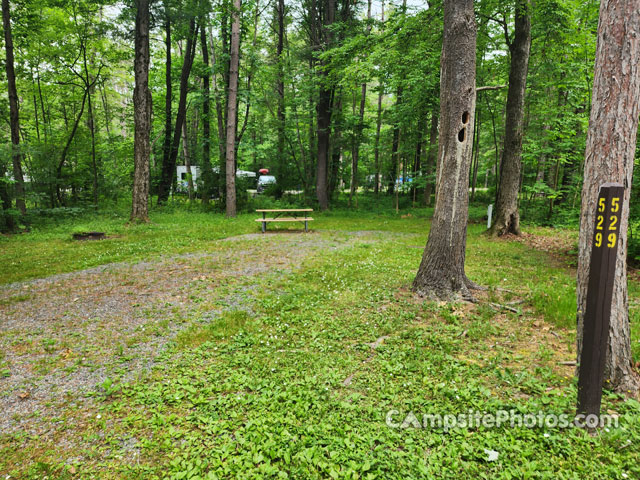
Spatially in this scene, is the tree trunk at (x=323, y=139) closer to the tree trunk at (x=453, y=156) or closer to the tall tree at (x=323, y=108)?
the tall tree at (x=323, y=108)

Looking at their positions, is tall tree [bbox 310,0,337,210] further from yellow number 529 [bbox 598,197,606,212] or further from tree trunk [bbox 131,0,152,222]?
yellow number 529 [bbox 598,197,606,212]

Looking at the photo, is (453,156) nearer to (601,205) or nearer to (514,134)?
(601,205)

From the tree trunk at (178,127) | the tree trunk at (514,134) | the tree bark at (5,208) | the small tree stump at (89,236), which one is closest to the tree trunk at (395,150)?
the tree trunk at (514,134)

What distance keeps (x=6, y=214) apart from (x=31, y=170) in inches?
156

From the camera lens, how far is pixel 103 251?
8.69 m

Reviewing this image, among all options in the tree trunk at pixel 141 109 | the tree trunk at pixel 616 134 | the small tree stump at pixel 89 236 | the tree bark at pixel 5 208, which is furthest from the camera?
the tree trunk at pixel 141 109

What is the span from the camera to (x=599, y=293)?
2354 mm

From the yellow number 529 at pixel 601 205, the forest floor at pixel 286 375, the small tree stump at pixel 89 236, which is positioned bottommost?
the forest floor at pixel 286 375

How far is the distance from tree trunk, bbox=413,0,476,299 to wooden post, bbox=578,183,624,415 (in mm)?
2647

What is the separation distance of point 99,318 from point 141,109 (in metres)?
9.97

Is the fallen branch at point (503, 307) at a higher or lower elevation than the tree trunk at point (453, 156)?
lower

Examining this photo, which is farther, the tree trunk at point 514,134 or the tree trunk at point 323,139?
the tree trunk at point 323,139

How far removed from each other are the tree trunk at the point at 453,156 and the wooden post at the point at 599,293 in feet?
8.68

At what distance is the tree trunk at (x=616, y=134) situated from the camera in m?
2.68
